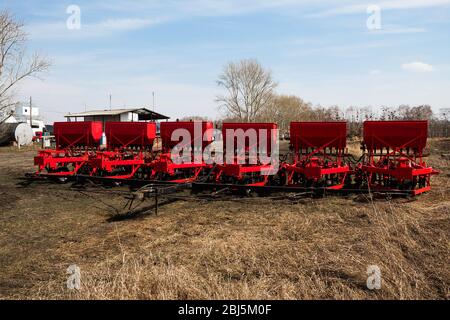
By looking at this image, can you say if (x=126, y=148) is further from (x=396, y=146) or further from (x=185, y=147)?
(x=396, y=146)

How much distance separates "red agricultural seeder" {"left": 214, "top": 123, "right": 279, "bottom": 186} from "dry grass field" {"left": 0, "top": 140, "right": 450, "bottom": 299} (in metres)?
1.56

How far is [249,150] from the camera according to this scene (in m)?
11.9

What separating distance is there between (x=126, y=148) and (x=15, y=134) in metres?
24.3

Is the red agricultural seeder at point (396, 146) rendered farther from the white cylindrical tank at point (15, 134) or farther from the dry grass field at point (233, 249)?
the white cylindrical tank at point (15, 134)

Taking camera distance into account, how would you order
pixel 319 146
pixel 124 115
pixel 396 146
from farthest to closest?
pixel 124 115
pixel 319 146
pixel 396 146

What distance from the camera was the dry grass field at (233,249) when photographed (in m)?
4.47

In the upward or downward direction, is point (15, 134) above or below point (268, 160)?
above

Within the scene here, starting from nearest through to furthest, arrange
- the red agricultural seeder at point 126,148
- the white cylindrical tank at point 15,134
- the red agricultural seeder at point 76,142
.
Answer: the red agricultural seeder at point 126,148
the red agricultural seeder at point 76,142
the white cylindrical tank at point 15,134

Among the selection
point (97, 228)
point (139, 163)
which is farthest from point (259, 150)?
point (97, 228)

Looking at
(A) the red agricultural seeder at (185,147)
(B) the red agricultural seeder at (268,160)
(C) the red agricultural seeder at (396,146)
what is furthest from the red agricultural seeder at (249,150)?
(C) the red agricultural seeder at (396,146)

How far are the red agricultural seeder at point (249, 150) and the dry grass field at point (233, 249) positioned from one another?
1562 millimetres

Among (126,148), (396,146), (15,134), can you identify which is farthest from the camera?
(15,134)

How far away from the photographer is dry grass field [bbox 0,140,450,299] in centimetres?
447

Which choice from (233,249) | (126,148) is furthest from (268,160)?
(126,148)
